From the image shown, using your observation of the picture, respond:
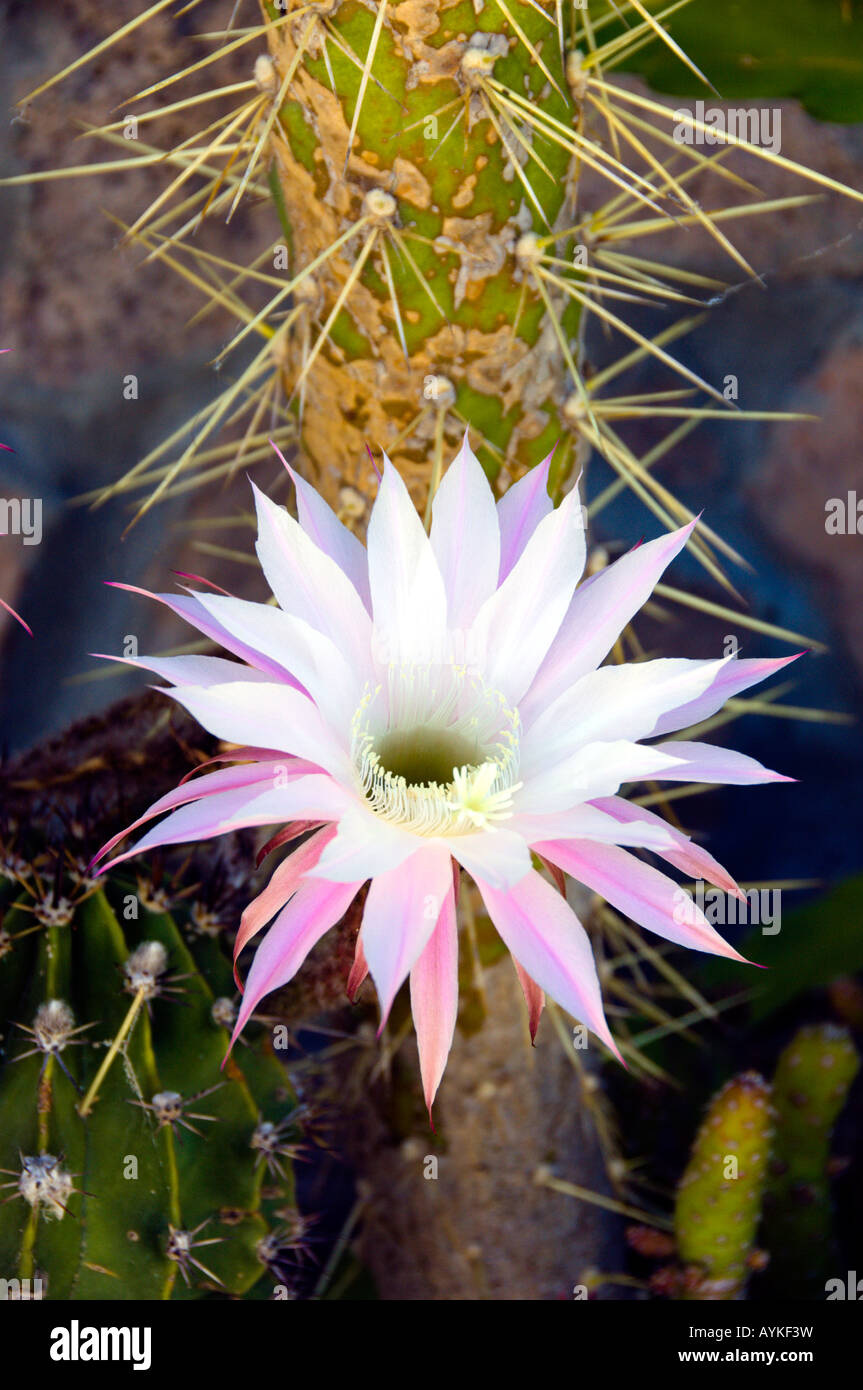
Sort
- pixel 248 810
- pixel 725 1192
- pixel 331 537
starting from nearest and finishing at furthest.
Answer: pixel 248 810 < pixel 331 537 < pixel 725 1192

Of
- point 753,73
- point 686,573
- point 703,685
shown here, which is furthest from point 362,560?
→ point 686,573

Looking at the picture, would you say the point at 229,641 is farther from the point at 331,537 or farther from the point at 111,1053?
the point at 111,1053

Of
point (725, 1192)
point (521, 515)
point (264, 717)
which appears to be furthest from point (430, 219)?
point (725, 1192)

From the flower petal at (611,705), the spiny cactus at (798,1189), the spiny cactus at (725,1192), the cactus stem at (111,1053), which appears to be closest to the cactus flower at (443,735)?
the flower petal at (611,705)

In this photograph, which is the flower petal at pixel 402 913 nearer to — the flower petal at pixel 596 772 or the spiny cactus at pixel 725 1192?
the flower petal at pixel 596 772

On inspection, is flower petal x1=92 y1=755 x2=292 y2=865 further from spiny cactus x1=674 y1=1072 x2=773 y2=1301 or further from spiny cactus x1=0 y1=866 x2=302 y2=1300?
spiny cactus x1=674 y1=1072 x2=773 y2=1301

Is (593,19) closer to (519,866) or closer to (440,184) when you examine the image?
(440,184)

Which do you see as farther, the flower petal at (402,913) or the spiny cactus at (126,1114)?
the spiny cactus at (126,1114)
